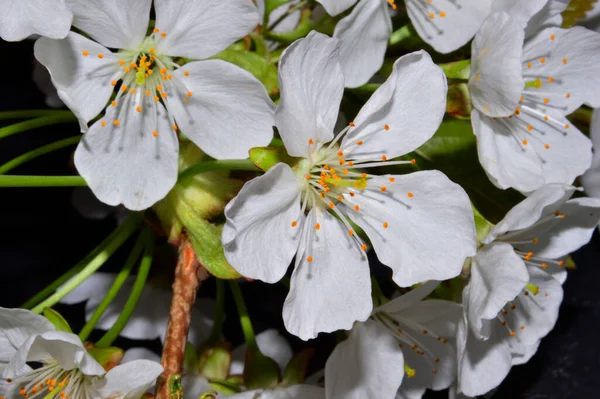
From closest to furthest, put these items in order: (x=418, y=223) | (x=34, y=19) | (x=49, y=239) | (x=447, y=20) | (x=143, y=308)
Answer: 1. (x=34, y=19)
2. (x=418, y=223)
3. (x=447, y=20)
4. (x=143, y=308)
5. (x=49, y=239)

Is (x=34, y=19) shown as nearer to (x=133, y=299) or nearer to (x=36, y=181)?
(x=36, y=181)

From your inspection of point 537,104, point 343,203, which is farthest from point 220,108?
point 537,104

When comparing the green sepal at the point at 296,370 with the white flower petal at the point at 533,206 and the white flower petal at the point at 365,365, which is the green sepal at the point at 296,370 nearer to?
the white flower petal at the point at 365,365

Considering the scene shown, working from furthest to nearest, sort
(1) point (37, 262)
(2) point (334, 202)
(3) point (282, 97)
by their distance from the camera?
(1) point (37, 262), (2) point (334, 202), (3) point (282, 97)

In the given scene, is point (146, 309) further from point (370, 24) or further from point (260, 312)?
point (370, 24)

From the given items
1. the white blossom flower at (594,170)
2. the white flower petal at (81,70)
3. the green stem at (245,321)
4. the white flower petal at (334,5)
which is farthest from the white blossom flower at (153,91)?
the white blossom flower at (594,170)

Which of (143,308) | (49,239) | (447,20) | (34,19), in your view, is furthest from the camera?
(49,239)

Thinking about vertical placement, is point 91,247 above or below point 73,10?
below

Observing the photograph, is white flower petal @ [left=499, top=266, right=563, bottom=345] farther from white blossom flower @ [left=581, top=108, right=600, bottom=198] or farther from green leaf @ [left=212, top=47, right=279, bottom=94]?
green leaf @ [left=212, top=47, right=279, bottom=94]

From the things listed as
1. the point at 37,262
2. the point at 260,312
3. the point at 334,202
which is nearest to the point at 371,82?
the point at 334,202
